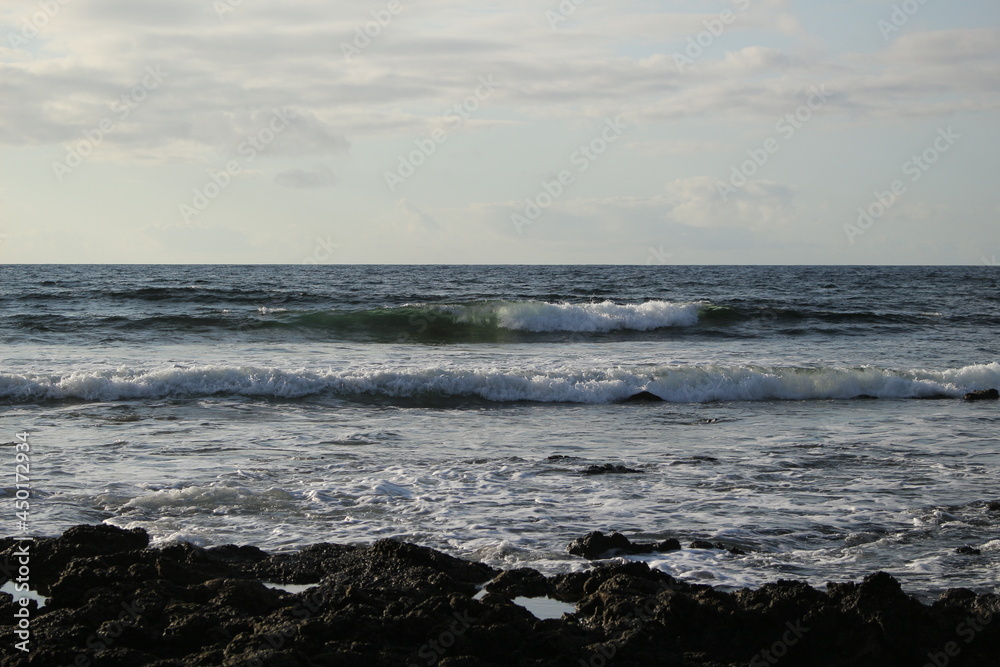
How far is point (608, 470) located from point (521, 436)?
8.16ft

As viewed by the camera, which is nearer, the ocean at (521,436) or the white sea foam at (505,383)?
the ocean at (521,436)

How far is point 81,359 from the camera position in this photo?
17219 mm

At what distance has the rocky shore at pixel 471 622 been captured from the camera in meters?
4.34

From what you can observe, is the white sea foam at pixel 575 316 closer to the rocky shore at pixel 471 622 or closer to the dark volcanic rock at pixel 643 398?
the dark volcanic rock at pixel 643 398

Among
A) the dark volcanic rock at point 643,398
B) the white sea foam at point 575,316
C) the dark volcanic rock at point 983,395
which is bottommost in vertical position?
the dark volcanic rock at point 643,398

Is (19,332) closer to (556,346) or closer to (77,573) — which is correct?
(556,346)

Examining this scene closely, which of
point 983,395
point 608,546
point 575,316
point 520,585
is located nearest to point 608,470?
point 608,546

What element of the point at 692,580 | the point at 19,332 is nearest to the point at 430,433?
the point at 692,580

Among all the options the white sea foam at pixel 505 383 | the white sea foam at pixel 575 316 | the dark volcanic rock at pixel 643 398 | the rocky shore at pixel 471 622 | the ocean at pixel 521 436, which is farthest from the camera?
the white sea foam at pixel 575 316

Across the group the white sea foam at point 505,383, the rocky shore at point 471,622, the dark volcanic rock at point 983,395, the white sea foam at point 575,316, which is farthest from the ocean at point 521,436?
the rocky shore at point 471,622

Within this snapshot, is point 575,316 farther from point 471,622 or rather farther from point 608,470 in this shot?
point 471,622

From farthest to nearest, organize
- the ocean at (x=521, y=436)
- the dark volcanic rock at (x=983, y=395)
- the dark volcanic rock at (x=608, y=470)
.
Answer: the dark volcanic rock at (x=983, y=395), the dark volcanic rock at (x=608, y=470), the ocean at (x=521, y=436)

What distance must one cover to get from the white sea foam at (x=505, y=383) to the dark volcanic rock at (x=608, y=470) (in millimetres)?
5554
